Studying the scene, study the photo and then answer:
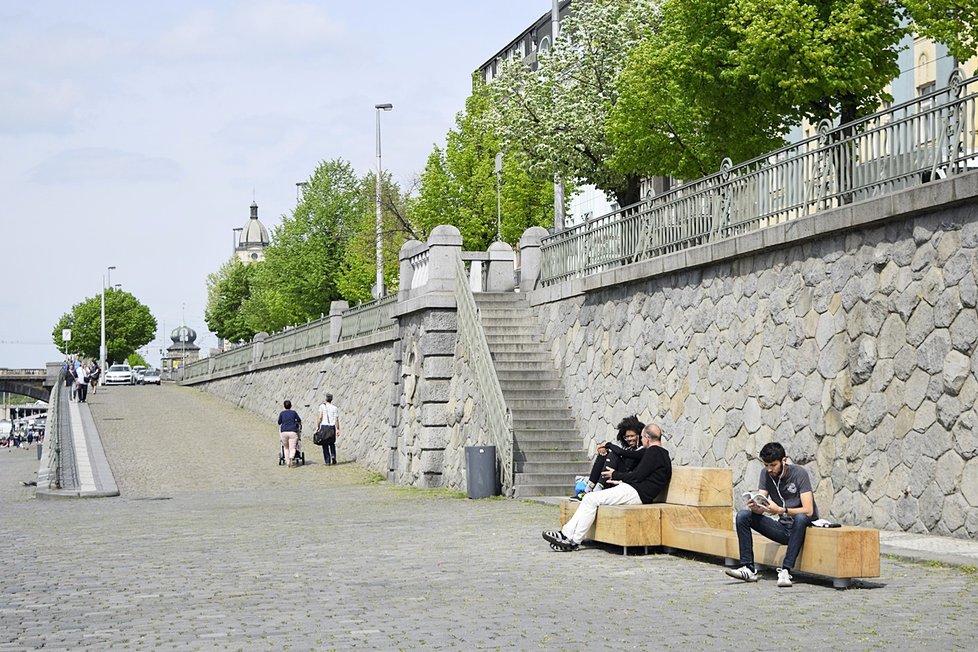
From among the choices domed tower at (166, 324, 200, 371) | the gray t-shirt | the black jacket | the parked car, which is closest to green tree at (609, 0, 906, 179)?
the black jacket

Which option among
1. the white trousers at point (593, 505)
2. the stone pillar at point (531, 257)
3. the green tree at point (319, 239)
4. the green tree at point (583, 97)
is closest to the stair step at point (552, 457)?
the stone pillar at point (531, 257)

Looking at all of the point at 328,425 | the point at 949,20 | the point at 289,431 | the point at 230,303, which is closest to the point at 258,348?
the point at 328,425

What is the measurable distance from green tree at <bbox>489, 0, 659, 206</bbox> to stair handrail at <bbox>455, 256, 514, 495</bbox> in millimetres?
11272

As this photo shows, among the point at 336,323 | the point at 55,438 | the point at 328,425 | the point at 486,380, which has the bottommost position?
the point at 55,438

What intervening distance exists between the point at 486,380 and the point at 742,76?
8.35 metres

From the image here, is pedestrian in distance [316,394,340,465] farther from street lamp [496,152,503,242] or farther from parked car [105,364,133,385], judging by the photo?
parked car [105,364,133,385]

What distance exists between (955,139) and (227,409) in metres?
38.3

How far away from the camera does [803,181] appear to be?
55.6 ft

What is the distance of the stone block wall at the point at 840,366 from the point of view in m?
13.3

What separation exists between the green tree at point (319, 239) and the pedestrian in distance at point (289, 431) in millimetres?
30623

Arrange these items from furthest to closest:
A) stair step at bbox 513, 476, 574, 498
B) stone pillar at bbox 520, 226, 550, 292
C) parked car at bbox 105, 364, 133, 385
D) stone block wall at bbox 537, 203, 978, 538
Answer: parked car at bbox 105, 364, 133, 385, stone pillar at bbox 520, 226, 550, 292, stair step at bbox 513, 476, 574, 498, stone block wall at bbox 537, 203, 978, 538

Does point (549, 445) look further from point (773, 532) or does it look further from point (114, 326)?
point (114, 326)

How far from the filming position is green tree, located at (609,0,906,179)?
2527 cm

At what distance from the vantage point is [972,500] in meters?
12.8
